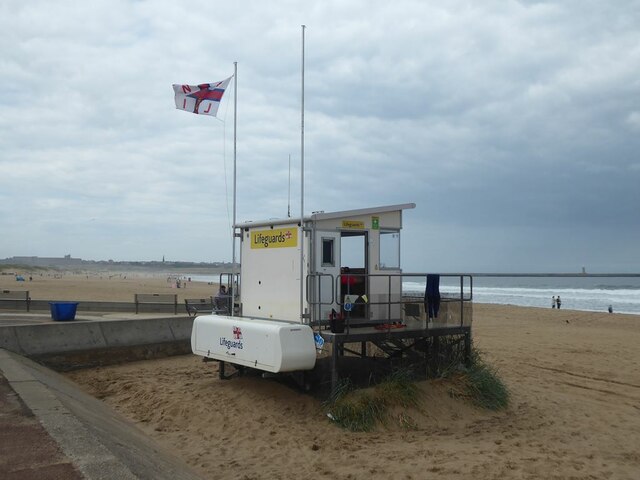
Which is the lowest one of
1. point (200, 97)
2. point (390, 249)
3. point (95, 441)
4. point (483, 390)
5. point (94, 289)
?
point (483, 390)

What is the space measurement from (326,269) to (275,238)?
4.30 ft

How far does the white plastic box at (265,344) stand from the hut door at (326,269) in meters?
0.78

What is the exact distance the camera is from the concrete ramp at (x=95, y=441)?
5.17 metres

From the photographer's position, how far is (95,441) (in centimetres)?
586

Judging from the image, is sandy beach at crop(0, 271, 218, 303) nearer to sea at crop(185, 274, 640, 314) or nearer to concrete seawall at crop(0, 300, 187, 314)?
concrete seawall at crop(0, 300, 187, 314)

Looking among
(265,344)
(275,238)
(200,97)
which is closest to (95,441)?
(265,344)

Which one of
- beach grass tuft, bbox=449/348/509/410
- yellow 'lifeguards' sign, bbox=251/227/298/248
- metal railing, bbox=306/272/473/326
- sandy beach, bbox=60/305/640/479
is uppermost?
yellow 'lifeguards' sign, bbox=251/227/298/248

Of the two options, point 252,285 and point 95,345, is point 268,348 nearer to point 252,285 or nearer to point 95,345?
point 252,285

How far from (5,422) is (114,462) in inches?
81.6

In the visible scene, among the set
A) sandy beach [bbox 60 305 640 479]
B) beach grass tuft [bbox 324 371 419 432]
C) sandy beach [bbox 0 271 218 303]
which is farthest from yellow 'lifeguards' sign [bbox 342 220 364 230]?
sandy beach [bbox 0 271 218 303]

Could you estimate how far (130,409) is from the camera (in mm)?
10414

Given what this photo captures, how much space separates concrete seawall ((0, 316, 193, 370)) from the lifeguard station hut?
362 centimetres

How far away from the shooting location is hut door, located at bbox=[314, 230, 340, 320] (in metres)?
10.6

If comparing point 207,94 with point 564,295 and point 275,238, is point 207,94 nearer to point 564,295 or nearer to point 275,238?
point 275,238
